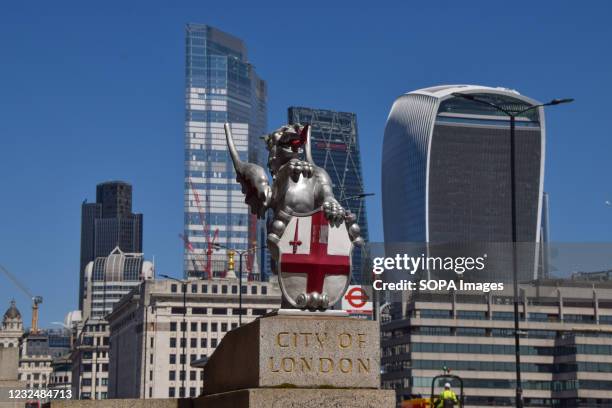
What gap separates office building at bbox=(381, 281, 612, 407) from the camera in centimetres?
9669

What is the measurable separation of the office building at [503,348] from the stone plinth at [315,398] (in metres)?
72.7

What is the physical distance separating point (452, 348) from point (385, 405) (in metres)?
103

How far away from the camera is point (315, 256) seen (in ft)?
50.4

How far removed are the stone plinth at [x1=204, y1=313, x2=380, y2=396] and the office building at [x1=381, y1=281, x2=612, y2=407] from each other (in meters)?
72.5

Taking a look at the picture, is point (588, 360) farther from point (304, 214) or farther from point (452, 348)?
point (304, 214)

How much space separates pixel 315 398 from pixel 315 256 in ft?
Result: 6.60

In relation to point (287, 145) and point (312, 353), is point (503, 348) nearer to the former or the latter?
point (287, 145)

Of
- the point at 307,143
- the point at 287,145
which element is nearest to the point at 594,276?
the point at 307,143

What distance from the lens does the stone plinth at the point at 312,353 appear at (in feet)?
47.0

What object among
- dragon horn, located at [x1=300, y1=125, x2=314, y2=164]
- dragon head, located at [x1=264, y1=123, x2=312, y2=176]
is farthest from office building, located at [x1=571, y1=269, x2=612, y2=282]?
dragon head, located at [x1=264, y1=123, x2=312, y2=176]

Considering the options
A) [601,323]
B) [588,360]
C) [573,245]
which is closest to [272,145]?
[573,245]

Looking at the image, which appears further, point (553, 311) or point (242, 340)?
point (553, 311)

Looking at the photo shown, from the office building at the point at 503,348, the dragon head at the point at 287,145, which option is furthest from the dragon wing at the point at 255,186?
the office building at the point at 503,348

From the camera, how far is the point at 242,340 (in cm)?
1509
